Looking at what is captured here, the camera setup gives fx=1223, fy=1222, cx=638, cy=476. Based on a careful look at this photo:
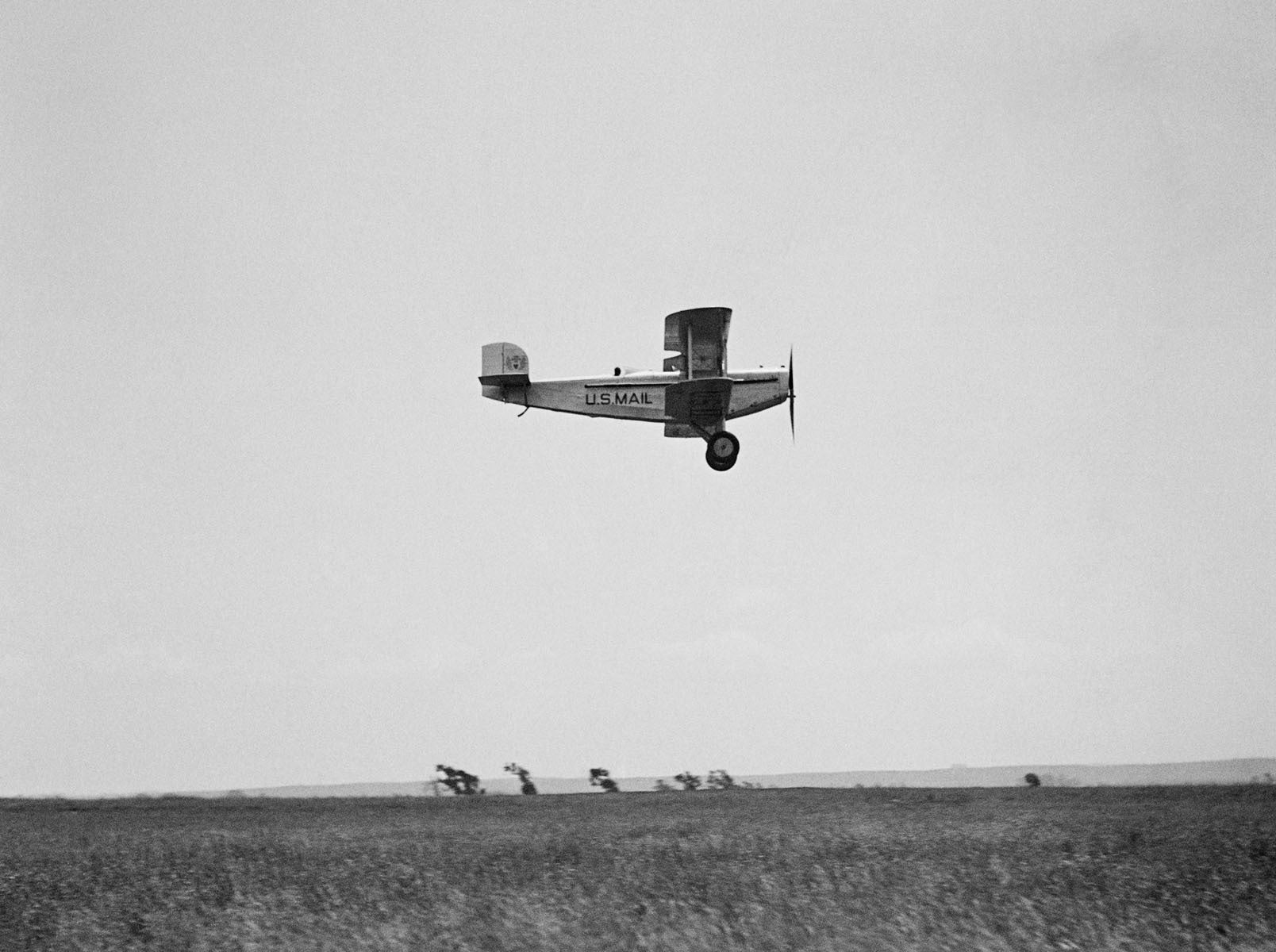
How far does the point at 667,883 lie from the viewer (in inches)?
755

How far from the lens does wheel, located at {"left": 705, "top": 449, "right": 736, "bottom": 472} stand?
3145 cm

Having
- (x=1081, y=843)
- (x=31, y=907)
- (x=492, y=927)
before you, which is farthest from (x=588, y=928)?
(x=1081, y=843)

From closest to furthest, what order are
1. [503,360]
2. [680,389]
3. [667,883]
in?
[667,883], [680,389], [503,360]

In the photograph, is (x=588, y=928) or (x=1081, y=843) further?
(x=1081, y=843)

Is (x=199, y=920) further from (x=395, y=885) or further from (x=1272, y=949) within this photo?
(x=1272, y=949)

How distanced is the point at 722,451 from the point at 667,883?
14.3 meters

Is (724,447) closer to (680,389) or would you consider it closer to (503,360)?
(680,389)

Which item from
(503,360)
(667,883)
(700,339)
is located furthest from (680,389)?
(667,883)

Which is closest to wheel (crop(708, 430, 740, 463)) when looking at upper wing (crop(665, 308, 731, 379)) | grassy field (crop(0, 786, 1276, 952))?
upper wing (crop(665, 308, 731, 379))

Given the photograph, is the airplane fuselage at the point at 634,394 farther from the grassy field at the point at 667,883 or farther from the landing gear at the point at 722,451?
A: the grassy field at the point at 667,883

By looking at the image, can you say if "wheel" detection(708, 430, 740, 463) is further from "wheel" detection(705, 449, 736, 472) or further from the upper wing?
the upper wing

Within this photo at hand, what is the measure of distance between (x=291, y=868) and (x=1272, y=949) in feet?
50.3

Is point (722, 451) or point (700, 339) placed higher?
point (700, 339)

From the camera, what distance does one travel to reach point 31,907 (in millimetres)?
18875
